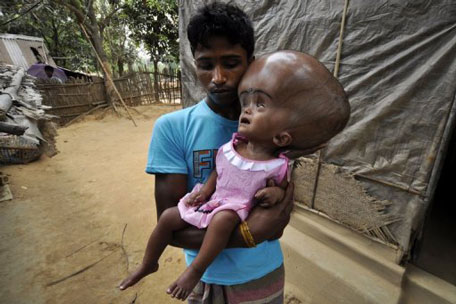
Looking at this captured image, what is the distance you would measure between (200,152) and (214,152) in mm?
70

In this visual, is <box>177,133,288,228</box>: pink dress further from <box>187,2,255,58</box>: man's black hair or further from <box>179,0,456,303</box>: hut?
<box>179,0,456,303</box>: hut

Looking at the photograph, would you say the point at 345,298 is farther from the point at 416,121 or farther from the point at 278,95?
the point at 278,95

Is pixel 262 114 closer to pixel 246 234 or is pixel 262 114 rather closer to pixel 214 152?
pixel 214 152

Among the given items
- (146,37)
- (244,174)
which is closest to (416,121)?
(244,174)

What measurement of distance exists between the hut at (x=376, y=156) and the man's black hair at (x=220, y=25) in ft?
6.08

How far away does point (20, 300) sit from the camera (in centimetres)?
265

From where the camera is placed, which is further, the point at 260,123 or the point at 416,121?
the point at 416,121

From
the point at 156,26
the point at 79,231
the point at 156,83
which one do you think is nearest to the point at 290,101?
the point at 79,231

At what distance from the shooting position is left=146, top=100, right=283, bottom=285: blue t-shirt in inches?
45.1

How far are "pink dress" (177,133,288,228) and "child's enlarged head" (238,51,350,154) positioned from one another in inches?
4.4

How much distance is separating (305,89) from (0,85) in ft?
26.8

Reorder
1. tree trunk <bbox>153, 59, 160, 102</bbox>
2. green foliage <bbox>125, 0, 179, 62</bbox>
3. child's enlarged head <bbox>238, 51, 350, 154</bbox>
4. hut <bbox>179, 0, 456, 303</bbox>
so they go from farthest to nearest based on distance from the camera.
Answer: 1. tree trunk <bbox>153, 59, 160, 102</bbox>
2. green foliage <bbox>125, 0, 179, 62</bbox>
3. hut <bbox>179, 0, 456, 303</bbox>
4. child's enlarged head <bbox>238, 51, 350, 154</bbox>

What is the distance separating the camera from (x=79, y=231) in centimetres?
378

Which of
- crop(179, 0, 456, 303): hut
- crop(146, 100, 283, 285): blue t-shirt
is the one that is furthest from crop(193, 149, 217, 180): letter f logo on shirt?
crop(179, 0, 456, 303): hut
